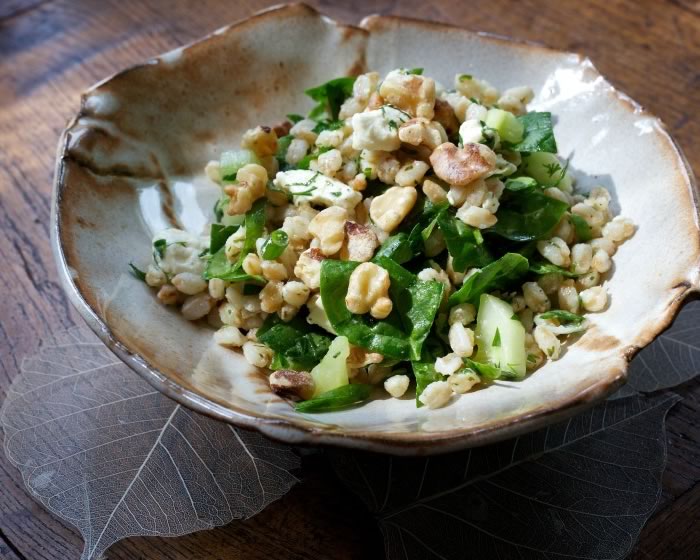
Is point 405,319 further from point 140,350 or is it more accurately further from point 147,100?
point 147,100

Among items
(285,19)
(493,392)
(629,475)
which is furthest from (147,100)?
(629,475)

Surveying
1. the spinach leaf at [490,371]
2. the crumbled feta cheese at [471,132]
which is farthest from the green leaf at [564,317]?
the crumbled feta cheese at [471,132]

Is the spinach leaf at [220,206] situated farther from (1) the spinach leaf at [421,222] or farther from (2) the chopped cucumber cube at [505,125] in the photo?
(2) the chopped cucumber cube at [505,125]

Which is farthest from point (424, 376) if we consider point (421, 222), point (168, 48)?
point (168, 48)

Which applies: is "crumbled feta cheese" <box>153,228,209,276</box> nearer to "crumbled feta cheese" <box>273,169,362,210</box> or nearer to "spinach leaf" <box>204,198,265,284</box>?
"spinach leaf" <box>204,198,265,284</box>

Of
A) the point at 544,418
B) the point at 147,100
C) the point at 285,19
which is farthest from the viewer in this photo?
the point at 285,19

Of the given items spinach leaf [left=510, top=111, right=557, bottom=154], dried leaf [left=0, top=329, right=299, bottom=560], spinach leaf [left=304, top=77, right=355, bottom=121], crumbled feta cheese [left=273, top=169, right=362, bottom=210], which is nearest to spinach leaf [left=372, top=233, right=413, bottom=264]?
crumbled feta cheese [left=273, top=169, right=362, bottom=210]
